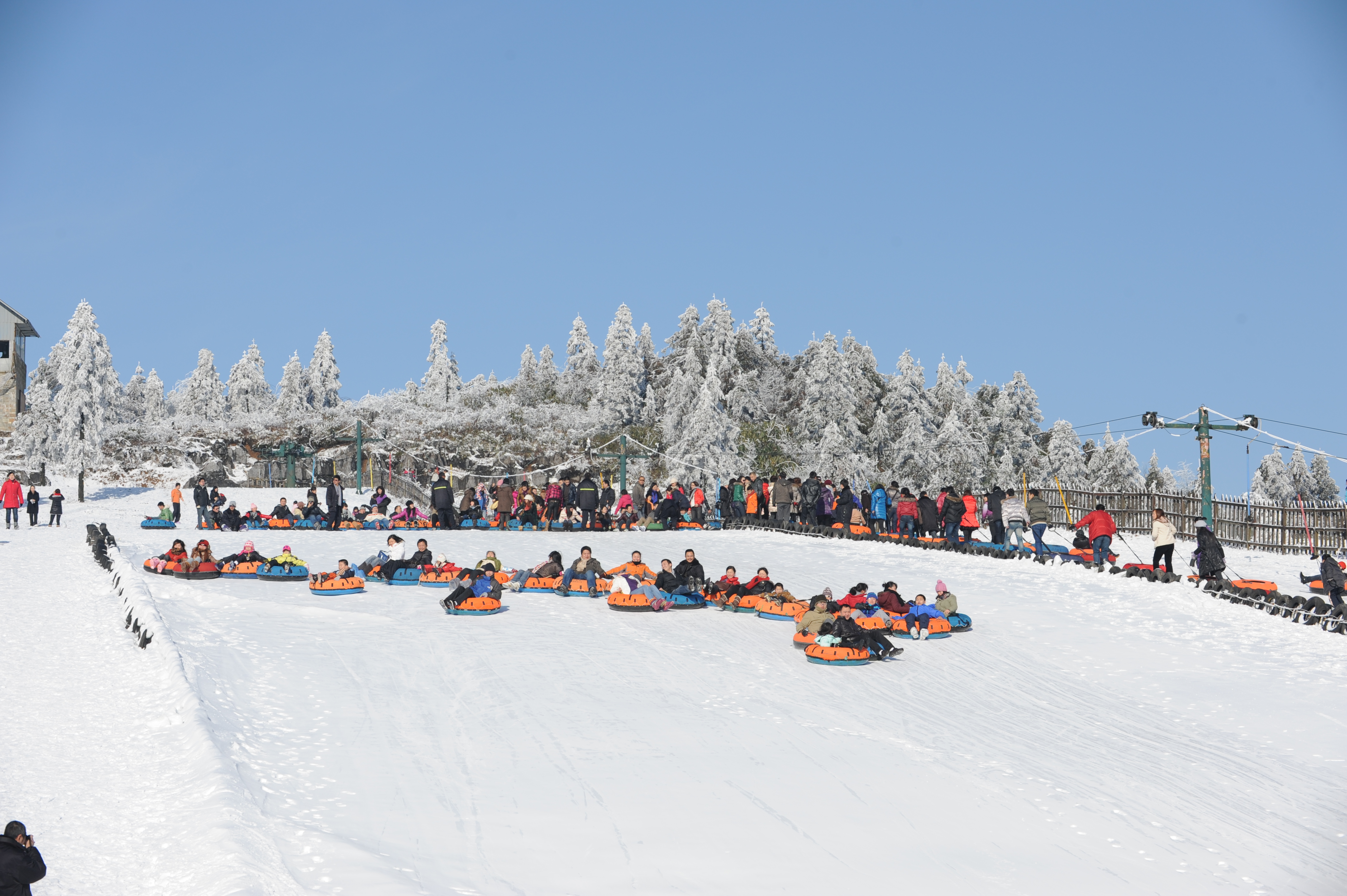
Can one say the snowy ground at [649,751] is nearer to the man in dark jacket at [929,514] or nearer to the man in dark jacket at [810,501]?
the man in dark jacket at [929,514]

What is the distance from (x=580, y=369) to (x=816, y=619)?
8178cm

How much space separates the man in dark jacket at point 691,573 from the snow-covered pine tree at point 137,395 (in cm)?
10735

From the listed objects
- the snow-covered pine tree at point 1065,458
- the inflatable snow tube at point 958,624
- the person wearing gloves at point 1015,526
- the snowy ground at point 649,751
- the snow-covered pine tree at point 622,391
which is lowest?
the snowy ground at point 649,751

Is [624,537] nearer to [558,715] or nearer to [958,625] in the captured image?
[958,625]

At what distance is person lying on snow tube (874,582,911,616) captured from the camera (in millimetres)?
19922

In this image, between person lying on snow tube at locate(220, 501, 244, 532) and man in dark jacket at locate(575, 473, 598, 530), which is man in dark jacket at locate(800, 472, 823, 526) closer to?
man in dark jacket at locate(575, 473, 598, 530)

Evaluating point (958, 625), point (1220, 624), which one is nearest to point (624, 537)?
point (958, 625)

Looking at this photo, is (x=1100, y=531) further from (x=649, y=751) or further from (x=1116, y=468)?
(x=1116, y=468)

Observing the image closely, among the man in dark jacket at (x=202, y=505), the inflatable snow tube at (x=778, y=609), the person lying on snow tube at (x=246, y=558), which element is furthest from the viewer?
the man in dark jacket at (x=202, y=505)

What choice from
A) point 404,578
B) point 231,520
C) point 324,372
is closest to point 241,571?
point 404,578

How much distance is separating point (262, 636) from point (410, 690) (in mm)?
4133

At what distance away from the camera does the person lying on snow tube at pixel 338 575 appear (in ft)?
72.6

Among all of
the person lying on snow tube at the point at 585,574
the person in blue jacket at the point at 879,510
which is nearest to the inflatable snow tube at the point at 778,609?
the person lying on snow tube at the point at 585,574

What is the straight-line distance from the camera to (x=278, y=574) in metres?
23.2
